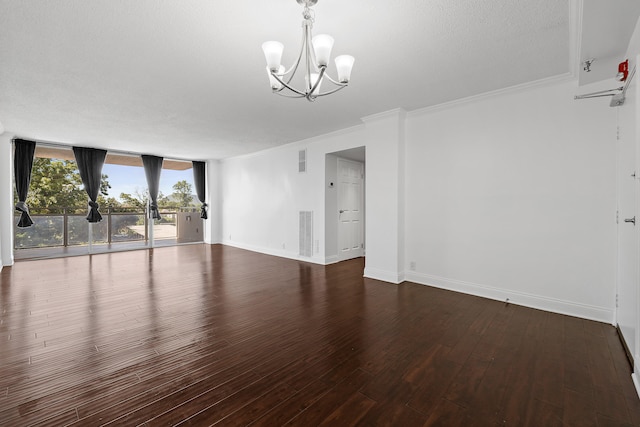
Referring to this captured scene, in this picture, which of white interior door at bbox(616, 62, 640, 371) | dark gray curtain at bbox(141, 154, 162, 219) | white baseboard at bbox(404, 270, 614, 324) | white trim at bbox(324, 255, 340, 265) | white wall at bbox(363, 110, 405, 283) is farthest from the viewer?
dark gray curtain at bbox(141, 154, 162, 219)

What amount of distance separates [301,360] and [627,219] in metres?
3.01

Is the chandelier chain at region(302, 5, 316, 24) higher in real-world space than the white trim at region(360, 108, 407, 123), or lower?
lower

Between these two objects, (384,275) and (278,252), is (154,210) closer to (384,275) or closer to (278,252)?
(278,252)

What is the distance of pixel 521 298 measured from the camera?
3424 mm

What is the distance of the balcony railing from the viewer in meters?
6.45

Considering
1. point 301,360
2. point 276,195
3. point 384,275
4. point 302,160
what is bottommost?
point 301,360

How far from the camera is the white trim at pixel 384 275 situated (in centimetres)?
434

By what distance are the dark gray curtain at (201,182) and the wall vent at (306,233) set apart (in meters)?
4.19

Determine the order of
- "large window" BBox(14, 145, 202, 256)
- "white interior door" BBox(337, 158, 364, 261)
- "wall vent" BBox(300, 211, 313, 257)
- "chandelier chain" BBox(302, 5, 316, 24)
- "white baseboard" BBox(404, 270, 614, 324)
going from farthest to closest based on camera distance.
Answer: "large window" BBox(14, 145, 202, 256) < "white interior door" BBox(337, 158, 364, 261) < "wall vent" BBox(300, 211, 313, 257) < "white baseboard" BBox(404, 270, 614, 324) < "chandelier chain" BBox(302, 5, 316, 24)

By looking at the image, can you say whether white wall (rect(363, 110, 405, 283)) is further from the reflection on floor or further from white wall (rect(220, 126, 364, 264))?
the reflection on floor

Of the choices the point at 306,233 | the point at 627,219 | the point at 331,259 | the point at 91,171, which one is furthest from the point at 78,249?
the point at 627,219

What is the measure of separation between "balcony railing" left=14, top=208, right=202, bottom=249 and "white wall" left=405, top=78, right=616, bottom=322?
23.9ft

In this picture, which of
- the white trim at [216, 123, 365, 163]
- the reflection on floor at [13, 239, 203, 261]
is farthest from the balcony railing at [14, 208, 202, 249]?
the white trim at [216, 123, 365, 163]

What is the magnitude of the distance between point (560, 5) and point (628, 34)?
745 mm
